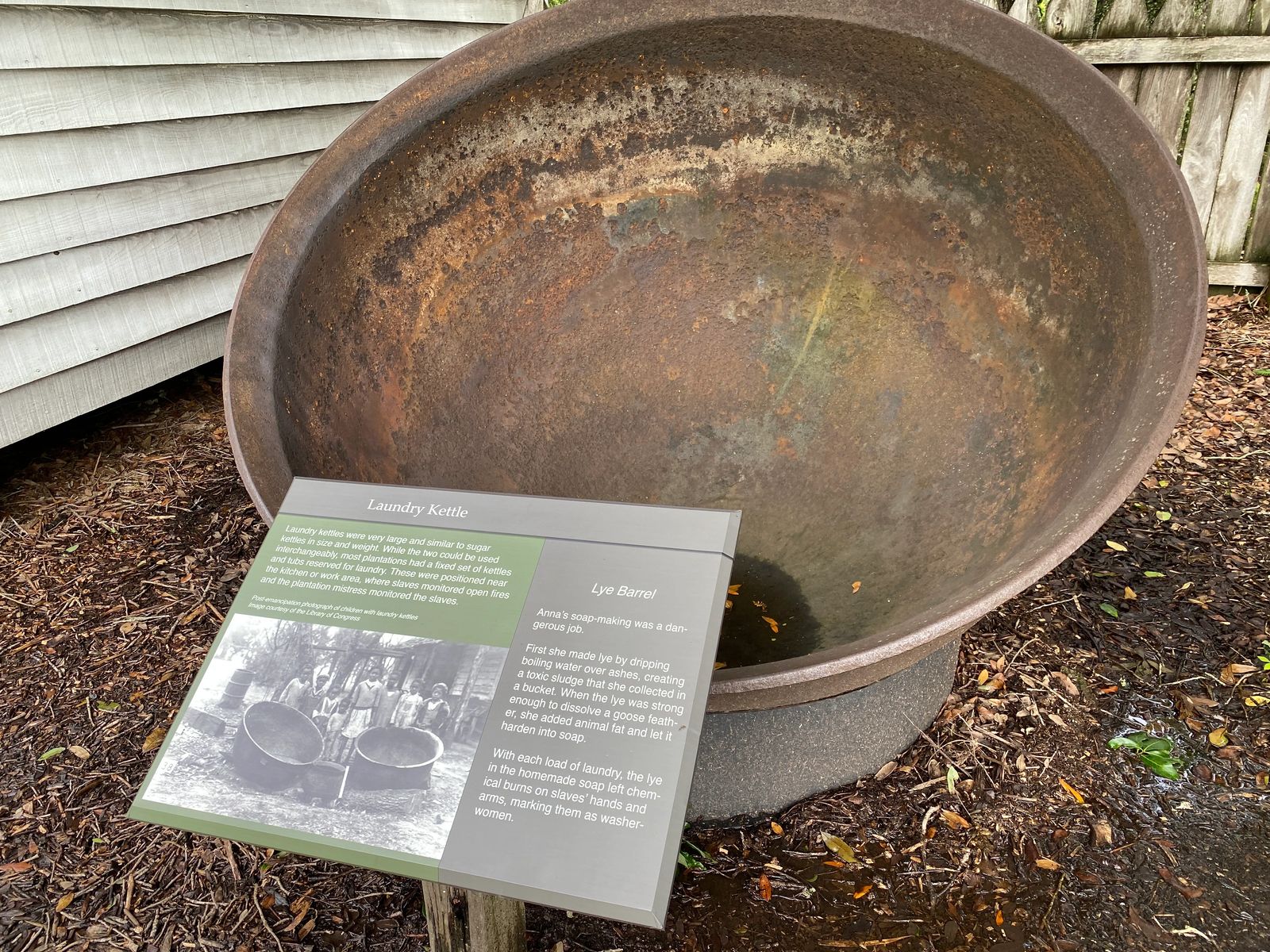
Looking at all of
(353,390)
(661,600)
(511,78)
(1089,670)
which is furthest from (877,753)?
(511,78)

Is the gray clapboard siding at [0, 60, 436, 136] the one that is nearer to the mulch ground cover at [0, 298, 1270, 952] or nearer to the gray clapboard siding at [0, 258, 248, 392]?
the gray clapboard siding at [0, 258, 248, 392]

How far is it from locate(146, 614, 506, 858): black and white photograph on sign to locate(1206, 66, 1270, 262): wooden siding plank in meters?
3.53

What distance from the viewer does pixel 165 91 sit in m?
2.84

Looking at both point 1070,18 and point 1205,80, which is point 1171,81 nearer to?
point 1205,80

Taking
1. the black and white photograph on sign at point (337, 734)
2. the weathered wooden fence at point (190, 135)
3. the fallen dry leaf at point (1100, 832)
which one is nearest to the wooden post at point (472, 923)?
the black and white photograph on sign at point (337, 734)

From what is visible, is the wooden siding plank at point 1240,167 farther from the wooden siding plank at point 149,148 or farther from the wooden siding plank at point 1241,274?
the wooden siding plank at point 149,148

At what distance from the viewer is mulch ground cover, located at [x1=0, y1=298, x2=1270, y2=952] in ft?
5.27

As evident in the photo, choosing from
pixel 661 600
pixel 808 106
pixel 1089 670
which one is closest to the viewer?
pixel 661 600

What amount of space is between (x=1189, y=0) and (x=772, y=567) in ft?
8.83

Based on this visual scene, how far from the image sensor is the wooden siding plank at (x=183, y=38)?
2.45 m

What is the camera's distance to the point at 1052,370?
5.53 ft

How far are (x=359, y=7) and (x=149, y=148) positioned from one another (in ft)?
3.62

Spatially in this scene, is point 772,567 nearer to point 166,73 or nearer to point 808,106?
point 808,106

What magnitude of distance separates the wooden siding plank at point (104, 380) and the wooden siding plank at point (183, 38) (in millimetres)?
865
